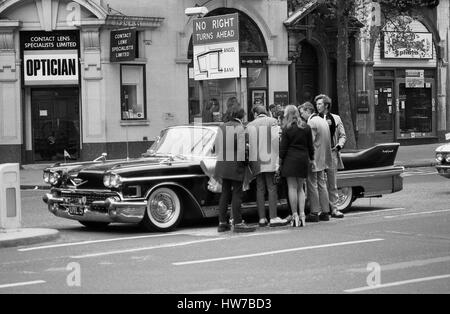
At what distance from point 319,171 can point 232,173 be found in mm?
1818

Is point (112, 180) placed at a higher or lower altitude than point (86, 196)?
higher

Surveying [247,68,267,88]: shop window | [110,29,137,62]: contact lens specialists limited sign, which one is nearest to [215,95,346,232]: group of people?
[110,29,137,62]: contact lens specialists limited sign

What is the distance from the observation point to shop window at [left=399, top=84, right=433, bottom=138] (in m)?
35.1

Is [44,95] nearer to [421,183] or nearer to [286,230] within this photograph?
[421,183]

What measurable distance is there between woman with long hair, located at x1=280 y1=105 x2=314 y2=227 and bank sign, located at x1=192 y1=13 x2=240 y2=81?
6358mm

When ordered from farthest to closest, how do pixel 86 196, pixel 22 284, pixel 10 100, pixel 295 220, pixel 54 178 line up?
1. pixel 10 100
2. pixel 54 178
3. pixel 295 220
4. pixel 86 196
5. pixel 22 284

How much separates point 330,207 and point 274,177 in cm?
149

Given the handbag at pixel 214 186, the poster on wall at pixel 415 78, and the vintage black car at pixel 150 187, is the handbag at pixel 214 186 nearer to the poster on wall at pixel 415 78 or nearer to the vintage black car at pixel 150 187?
the vintage black car at pixel 150 187

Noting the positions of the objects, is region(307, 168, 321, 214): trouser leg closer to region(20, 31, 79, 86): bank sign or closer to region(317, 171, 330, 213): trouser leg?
region(317, 171, 330, 213): trouser leg

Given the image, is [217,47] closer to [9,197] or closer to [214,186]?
[214,186]

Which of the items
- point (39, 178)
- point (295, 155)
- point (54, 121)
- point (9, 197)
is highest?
point (54, 121)

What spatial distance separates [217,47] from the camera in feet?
66.3

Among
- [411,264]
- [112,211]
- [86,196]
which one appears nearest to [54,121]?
[86,196]

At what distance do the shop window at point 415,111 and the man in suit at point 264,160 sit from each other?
2277 centimetres
